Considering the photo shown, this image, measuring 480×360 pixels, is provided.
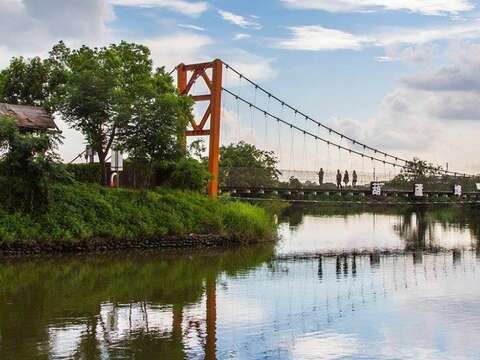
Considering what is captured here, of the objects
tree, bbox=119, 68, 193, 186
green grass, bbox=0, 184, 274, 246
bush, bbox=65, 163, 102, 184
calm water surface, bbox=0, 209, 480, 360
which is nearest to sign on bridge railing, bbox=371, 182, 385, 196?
green grass, bbox=0, 184, 274, 246

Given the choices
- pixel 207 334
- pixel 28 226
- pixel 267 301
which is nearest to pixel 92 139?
pixel 28 226

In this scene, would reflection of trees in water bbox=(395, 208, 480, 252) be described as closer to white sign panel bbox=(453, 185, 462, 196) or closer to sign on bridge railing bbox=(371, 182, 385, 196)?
white sign panel bbox=(453, 185, 462, 196)

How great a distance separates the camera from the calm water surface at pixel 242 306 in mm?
15836

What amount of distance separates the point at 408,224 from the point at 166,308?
4798 cm

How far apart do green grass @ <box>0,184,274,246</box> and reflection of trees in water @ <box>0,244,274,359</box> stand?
8.05 ft

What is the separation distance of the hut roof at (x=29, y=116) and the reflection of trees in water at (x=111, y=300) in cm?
984

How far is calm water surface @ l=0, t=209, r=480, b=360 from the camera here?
15.8 metres

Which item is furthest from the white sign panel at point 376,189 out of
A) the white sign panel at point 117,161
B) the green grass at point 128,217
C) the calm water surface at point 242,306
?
the white sign panel at point 117,161

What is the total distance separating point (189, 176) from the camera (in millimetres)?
42719

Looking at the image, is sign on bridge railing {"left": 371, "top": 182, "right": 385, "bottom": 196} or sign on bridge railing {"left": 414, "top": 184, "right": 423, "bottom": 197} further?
sign on bridge railing {"left": 414, "top": 184, "right": 423, "bottom": 197}

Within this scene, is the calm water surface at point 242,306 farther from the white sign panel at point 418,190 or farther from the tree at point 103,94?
the white sign panel at point 418,190

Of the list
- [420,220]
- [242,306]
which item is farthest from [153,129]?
[420,220]

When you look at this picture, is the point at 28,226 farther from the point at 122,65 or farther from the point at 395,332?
the point at 395,332

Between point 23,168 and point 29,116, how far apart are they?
20.1 ft
